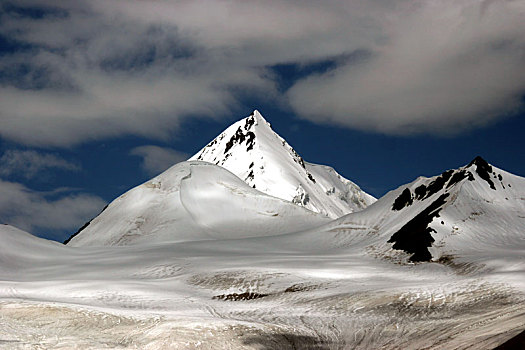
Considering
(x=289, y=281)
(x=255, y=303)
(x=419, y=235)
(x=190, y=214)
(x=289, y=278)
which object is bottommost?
(x=255, y=303)

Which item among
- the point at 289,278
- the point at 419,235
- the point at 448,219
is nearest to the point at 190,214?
the point at 448,219

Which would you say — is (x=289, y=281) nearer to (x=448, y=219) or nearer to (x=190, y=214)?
(x=448, y=219)

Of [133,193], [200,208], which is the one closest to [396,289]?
[200,208]

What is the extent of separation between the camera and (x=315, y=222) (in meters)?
133

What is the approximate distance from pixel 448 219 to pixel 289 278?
3385 cm

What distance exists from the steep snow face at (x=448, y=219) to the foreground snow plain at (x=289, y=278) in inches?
11.9

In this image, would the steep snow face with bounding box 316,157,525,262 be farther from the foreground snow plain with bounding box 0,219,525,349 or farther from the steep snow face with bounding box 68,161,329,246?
the steep snow face with bounding box 68,161,329,246

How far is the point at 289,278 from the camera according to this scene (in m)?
59.8

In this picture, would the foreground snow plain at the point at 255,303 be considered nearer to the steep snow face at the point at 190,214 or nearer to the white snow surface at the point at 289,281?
the white snow surface at the point at 289,281

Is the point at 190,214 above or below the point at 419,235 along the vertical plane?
above

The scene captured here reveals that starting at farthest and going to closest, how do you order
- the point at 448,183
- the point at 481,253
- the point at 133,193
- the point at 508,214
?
the point at 133,193, the point at 448,183, the point at 508,214, the point at 481,253

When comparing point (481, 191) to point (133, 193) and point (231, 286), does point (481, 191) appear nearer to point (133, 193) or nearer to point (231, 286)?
point (231, 286)

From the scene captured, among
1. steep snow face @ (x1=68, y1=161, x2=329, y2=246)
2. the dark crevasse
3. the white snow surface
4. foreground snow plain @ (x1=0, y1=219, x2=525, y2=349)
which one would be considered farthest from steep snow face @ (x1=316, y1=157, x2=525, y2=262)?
steep snow face @ (x1=68, y1=161, x2=329, y2=246)

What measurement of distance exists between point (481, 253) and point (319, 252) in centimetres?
2619
